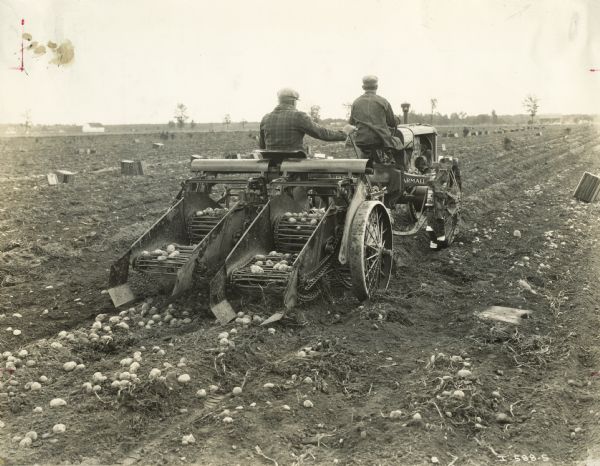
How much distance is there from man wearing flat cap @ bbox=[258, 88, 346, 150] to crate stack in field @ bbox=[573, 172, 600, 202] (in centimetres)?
923

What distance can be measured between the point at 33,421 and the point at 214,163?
162 inches

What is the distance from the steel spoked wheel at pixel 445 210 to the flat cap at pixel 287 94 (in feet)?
9.46

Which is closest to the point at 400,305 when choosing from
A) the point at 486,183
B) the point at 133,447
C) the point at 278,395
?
the point at 278,395

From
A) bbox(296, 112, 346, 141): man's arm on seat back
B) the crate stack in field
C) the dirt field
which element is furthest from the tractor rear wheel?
the crate stack in field

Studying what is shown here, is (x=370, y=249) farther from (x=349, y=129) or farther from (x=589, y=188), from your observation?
(x=589, y=188)

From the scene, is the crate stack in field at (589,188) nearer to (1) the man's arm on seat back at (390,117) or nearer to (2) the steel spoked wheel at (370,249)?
(1) the man's arm on seat back at (390,117)

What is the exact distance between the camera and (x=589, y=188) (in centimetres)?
1426

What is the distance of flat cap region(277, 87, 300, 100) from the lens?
7.54 meters

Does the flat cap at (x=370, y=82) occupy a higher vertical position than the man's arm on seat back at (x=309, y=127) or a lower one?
higher

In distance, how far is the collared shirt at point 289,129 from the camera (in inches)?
295

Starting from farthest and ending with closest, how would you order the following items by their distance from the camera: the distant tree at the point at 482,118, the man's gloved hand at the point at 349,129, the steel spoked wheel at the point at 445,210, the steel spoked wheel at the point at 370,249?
1. the distant tree at the point at 482,118
2. the steel spoked wheel at the point at 445,210
3. the man's gloved hand at the point at 349,129
4. the steel spoked wheel at the point at 370,249

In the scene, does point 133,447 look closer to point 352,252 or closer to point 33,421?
point 33,421

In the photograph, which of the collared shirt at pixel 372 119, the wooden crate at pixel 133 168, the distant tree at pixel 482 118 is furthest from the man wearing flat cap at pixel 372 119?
the distant tree at pixel 482 118

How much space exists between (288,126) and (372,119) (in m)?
1.57
